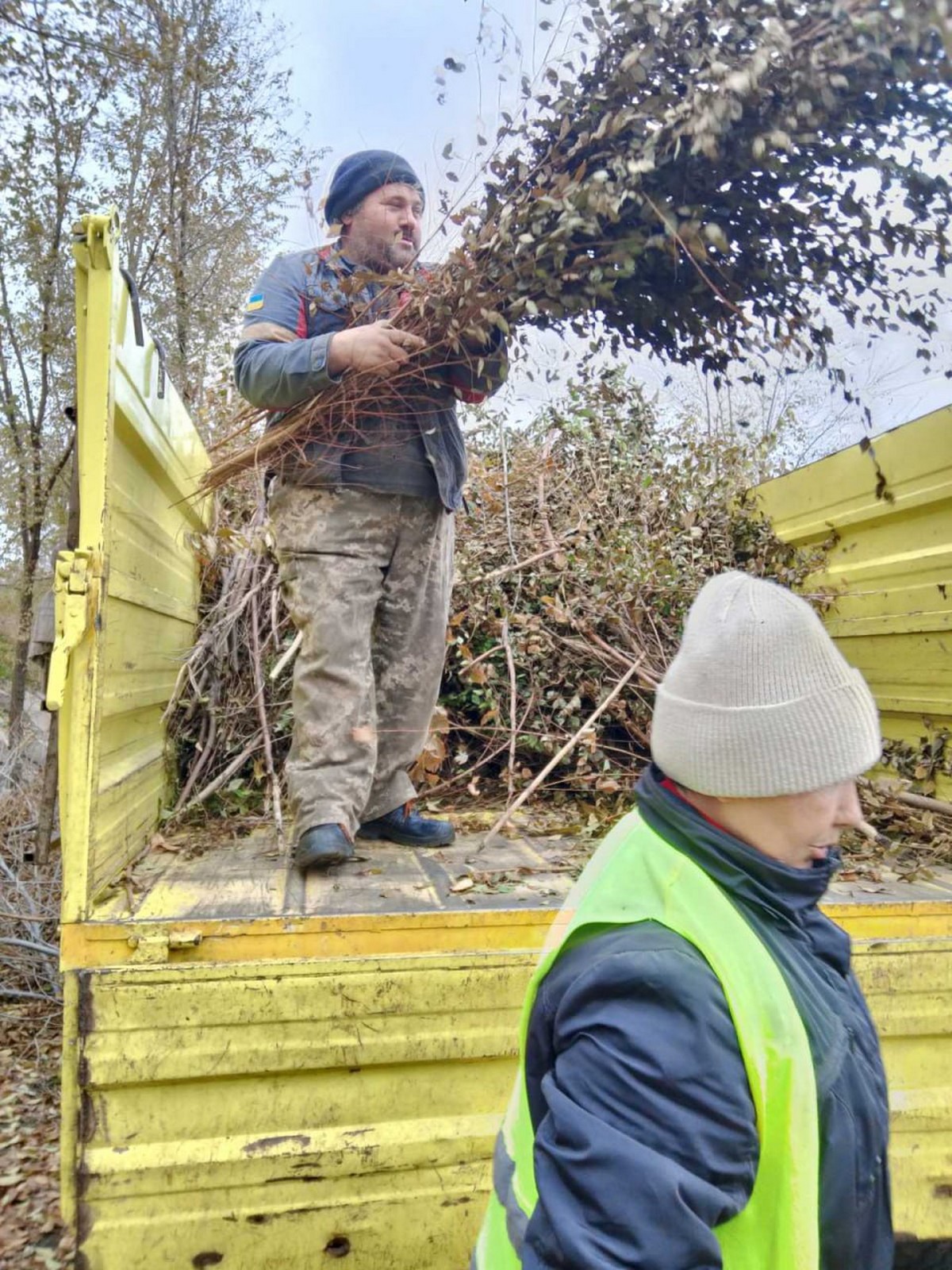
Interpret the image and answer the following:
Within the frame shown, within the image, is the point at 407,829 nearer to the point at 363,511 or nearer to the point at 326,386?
the point at 363,511

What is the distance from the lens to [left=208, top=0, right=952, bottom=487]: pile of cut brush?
7.71ft

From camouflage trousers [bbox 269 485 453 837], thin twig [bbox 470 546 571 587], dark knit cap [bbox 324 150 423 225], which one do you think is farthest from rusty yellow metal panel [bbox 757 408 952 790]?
dark knit cap [bbox 324 150 423 225]

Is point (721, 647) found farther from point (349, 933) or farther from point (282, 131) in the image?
point (282, 131)

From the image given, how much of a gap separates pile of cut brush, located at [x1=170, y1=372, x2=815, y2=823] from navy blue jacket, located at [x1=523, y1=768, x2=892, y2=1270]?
6.50 ft

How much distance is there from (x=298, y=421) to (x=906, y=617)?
1.98 metres

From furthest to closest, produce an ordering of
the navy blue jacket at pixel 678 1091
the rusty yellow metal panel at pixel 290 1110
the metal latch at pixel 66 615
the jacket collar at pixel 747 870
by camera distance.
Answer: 1. the metal latch at pixel 66 615
2. the rusty yellow metal panel at pixel 290 1110
3. the jacket collar at pixel 747 870
4. the navy blue jacket at pixel 678 1091

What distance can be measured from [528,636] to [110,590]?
→ 2036mm

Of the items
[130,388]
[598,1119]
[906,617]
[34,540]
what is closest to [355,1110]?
[598,1119]

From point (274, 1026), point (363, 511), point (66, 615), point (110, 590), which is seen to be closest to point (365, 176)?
point (363, 511)

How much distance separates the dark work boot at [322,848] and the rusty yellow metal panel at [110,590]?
0.40 metres

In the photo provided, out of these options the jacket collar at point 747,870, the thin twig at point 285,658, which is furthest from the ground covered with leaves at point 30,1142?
the jacket collar at point 747,870

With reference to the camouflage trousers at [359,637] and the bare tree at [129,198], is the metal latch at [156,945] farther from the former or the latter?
the bare tree at [129,198]

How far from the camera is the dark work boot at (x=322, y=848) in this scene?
2.29m

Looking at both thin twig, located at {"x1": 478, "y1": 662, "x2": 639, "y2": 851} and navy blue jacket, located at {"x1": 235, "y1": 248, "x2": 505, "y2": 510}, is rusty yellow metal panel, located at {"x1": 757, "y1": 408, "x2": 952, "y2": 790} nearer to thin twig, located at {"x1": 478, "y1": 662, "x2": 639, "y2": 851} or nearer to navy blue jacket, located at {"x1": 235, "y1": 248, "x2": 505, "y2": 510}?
thin twig, located at {"x1": 478, "y1": 662, "x2": 639, "y2": 851}
